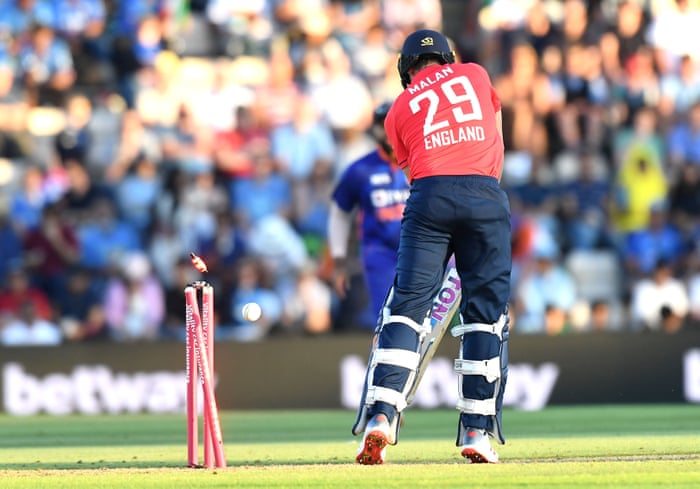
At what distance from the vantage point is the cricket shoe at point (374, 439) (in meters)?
8.10

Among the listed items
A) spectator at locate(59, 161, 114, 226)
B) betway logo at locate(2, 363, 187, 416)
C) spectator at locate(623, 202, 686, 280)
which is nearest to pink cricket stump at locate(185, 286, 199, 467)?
betway logo at locate(2, 363, 187, 416)

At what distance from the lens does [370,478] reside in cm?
738

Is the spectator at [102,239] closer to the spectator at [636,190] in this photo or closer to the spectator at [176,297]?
the spectator at [176,297]

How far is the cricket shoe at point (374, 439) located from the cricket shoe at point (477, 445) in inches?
18.3

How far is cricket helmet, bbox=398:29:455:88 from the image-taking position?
858 cm

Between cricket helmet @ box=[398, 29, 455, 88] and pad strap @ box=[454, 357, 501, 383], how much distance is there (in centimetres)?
170

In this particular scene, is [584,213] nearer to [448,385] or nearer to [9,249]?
[448,385]

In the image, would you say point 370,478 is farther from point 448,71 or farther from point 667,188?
point 667,188

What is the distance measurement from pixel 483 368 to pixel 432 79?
1641mm

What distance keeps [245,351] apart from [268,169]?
3129mm

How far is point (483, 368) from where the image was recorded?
826cm

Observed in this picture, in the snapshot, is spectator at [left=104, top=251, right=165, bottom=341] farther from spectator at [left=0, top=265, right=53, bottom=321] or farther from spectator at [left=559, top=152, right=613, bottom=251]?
spectator at [left=559, top=152, right=613, bottom=251]

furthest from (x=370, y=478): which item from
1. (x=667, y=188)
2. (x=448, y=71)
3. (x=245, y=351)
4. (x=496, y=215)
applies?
(x=667, y=188)

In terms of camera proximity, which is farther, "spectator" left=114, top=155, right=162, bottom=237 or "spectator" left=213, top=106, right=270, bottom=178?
"spectator" left=213, top=106, right=270, bottom=178
